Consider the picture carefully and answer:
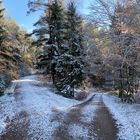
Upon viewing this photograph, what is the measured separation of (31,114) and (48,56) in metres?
19.9

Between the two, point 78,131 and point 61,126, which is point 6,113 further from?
point 78,131

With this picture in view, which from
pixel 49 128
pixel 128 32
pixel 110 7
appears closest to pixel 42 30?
pixel 110 7

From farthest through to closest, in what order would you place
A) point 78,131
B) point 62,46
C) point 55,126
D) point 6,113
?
point 62,46 < point 6,113 < point 55,126 < point 78,131

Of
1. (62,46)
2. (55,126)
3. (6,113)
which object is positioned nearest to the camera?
(55,126)

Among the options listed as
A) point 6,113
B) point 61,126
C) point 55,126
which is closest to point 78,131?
point 61,126

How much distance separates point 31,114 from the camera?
16.4m

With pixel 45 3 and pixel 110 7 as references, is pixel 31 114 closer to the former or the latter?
pixel 110 7

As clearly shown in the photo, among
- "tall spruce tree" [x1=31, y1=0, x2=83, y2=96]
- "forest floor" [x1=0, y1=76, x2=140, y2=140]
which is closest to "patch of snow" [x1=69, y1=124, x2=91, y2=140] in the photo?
"forest floor" [x1=0, y1=76, x2=140, y2=140]

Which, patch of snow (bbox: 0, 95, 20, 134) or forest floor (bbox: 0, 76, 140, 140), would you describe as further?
patch of snow (bbox: 0, 95, 20, 134)

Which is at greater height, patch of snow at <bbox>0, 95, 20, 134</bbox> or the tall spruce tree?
the tall spruce tree

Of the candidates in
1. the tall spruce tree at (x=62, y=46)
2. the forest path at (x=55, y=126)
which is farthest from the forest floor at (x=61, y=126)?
the tall spruce tree at (x=62, y=46)

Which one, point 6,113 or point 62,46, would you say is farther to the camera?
point 62,46

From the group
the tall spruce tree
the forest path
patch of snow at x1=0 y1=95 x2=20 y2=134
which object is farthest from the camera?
the tall spruce tree

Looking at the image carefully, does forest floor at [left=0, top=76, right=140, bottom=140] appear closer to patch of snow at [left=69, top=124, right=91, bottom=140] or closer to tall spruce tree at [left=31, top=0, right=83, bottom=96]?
patch of snow at [left=69, top=124, right=91, bottom=140]
